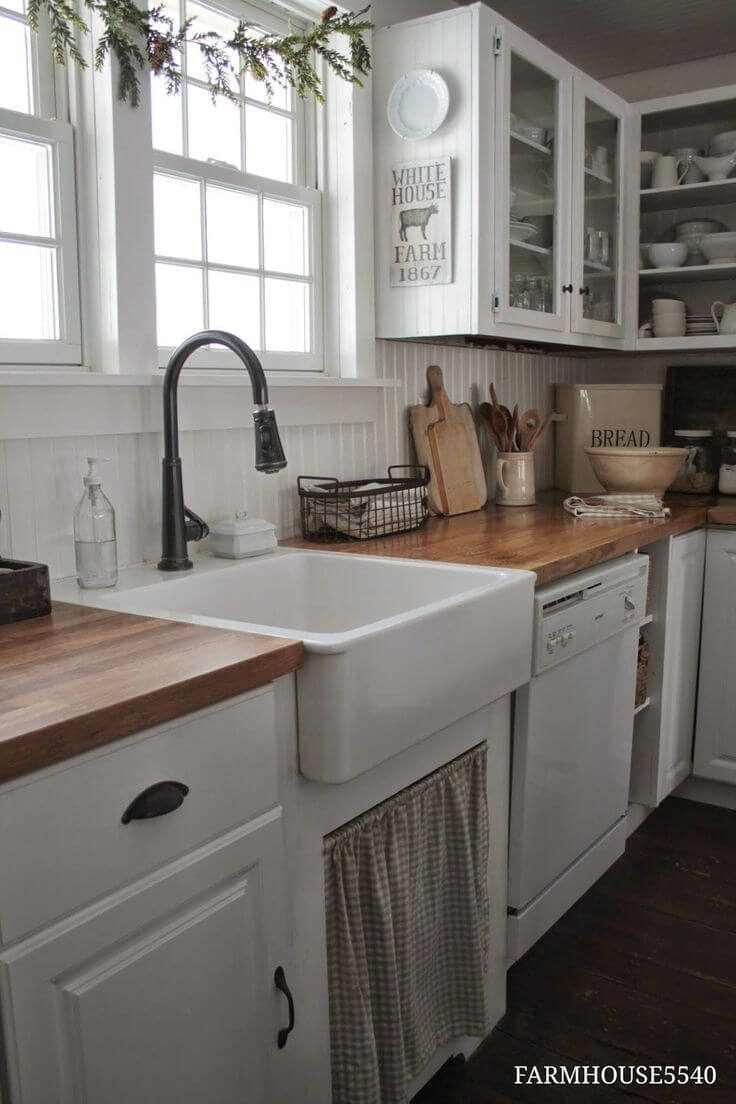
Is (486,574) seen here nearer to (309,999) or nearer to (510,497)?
(309,999)

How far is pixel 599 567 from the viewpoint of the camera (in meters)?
2.32

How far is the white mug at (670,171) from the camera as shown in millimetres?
3336

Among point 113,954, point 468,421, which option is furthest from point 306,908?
point 468,421

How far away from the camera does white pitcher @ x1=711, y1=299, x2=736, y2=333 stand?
3.31 meters

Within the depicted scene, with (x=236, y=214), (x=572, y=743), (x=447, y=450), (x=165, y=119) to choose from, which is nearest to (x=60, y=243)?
(x=165, y=119)

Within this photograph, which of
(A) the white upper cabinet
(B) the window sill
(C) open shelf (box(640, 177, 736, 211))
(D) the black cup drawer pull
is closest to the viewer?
(D) the black cup drawer pull

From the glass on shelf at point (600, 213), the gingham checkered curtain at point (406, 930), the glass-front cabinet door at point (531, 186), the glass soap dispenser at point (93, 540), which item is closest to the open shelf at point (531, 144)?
the glass-front cabinet door at point (531, 186)

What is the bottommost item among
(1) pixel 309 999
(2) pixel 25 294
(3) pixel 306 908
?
→ (1) pixel 309 999

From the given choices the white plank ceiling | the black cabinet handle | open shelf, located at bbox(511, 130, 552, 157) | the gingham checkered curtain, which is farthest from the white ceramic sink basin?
the white plank ceiling

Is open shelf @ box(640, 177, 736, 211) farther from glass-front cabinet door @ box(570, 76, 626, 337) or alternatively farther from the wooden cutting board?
the wooden cutting board

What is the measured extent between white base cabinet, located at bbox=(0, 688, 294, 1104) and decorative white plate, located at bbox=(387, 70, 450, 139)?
174cm

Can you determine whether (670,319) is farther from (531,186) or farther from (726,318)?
(531,186)

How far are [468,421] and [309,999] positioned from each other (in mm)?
1880

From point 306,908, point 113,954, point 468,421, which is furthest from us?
point 468,421
